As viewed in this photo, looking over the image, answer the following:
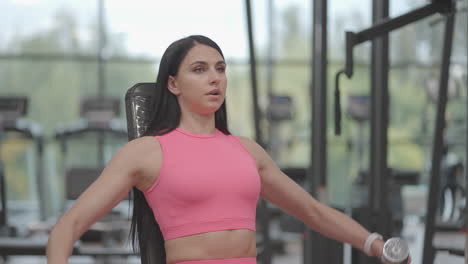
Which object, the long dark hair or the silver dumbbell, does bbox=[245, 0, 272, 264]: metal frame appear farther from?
the silver dumbbell

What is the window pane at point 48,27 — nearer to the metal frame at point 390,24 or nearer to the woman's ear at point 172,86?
the metal frame at point 390,24

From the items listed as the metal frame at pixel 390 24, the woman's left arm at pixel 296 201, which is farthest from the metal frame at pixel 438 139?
the woman's left arm at pixel 296 201

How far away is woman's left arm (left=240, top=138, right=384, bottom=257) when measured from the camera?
5.40ft

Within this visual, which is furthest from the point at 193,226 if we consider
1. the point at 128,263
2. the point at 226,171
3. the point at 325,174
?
the point at 128,263

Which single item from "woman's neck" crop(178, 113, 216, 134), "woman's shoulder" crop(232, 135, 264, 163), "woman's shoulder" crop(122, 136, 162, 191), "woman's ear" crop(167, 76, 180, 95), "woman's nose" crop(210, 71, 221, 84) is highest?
"woman's nose" crop(210, 71, 221, 84)

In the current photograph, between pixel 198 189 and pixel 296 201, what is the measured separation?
328 mm

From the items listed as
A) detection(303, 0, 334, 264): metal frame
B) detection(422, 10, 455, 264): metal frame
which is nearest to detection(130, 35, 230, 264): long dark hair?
detection(303, 0, 334, 264): metal frame

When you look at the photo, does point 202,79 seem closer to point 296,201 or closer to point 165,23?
point 296,201

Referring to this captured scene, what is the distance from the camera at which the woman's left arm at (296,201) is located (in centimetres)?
165

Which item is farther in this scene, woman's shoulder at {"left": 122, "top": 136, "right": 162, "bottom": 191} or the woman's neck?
the woman's neck

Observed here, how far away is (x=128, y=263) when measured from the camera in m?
5.45

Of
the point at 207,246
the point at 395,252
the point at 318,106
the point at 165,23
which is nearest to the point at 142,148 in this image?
the point at 207,246

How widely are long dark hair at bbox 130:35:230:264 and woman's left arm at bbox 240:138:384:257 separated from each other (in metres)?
0.21

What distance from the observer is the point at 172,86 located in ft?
5.20
